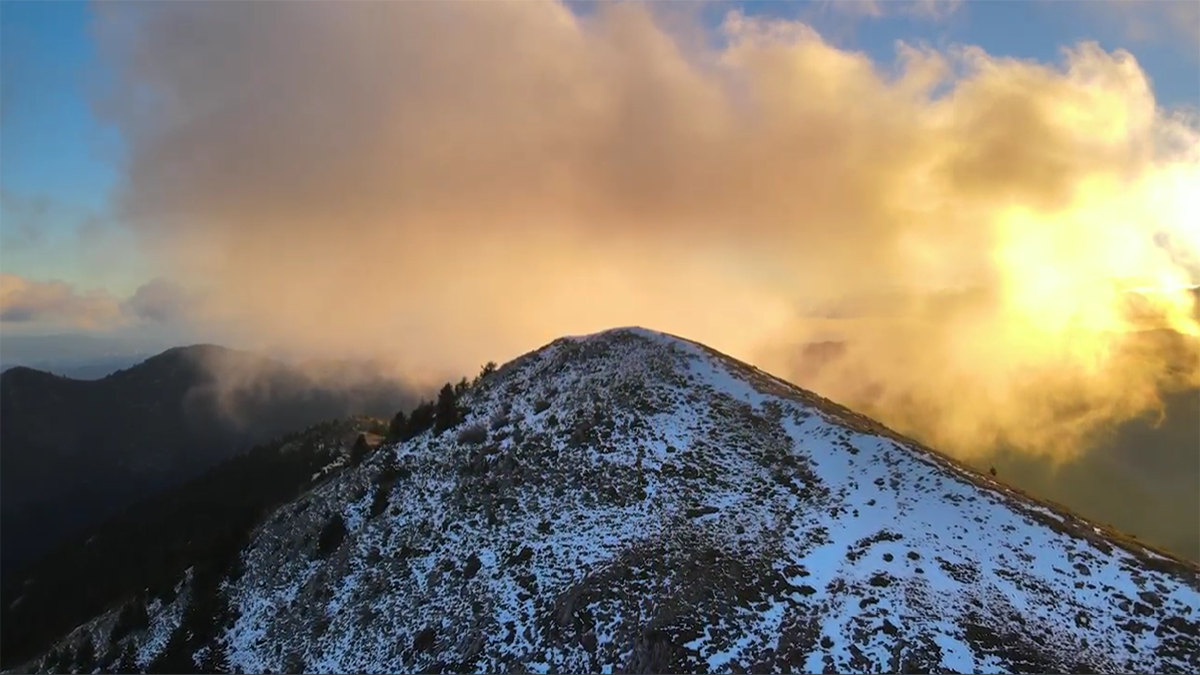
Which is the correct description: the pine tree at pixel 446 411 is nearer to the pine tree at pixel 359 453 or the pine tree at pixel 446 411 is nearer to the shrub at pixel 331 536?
the pine tree at pixel 359 453

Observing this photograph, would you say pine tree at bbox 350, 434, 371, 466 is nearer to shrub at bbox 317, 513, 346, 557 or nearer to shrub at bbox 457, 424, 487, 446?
shrub at bbox 317, 513, 346, 557

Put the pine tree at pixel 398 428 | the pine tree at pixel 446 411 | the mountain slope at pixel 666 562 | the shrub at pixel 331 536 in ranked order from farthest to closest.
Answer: the pine tree at pixel 398 428, the pine tree at pixel 446 411, the shrub at pixel 331 536, the mountain slope at pixel 666 562

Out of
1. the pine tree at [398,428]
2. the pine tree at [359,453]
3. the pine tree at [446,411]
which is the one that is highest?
the pine tree at [446,411]

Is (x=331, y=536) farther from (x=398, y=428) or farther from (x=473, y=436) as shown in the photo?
(x=398, y=428)

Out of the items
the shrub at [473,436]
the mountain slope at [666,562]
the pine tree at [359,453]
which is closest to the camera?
the mountain slope at [666,562]

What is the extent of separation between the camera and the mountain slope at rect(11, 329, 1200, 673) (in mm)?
20469

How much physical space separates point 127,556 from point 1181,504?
265011 mm

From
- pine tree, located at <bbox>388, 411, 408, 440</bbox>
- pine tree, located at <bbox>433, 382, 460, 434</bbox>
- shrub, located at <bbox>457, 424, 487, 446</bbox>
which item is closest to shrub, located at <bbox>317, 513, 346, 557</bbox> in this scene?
shrub, located at <bbox>457, 424, 487, 446</bbox>

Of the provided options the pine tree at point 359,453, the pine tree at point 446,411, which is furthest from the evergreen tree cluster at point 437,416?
the pine tree at point 359,453

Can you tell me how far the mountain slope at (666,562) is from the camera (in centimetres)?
2047

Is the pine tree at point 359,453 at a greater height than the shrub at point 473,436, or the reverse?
the shrub at point 473,436

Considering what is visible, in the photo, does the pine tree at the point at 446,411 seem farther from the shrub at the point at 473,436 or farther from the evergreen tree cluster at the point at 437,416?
the shrub at the point at 473,436

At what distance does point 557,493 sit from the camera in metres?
30.6

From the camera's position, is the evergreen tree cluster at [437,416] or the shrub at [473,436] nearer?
the shrub at [473,436]
